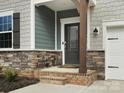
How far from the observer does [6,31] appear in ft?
24.6

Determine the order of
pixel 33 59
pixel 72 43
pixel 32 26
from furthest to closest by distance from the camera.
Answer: pixel 72 43, pixel 32 26, pixel 33 59

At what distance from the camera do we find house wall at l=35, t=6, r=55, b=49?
7.14 meters

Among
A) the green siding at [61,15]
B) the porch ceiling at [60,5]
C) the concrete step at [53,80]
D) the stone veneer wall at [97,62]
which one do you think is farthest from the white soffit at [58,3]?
the concrete step at [53,80]

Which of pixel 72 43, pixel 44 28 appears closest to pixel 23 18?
pixel 44 28

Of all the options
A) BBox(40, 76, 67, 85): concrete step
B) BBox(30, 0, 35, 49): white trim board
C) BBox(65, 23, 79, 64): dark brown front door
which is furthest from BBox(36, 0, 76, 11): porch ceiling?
BBox(40, 76, 67, 85): concrete step

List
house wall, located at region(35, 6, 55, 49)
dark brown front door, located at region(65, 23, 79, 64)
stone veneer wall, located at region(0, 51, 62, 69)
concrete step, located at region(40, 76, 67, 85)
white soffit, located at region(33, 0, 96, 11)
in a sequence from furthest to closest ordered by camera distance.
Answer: dark brown front door, located at region(65, 23, 79, 64) → house wall, located at region(35, 6, 55, 49) → white soffit, located at region(33, 0, 96, 11) → stone veneer wall, located at region(0, 51, 62, 69) → concrete step, located at region(40, 76, 67, 85)

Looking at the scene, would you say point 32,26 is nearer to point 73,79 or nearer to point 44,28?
point 44,28

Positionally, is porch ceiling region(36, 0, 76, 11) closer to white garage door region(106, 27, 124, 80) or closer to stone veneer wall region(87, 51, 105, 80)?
white garage door region(106, 27, 124, 80)

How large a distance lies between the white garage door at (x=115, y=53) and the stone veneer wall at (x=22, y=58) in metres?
2.46

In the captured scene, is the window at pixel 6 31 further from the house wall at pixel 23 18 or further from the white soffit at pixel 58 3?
the white soffit at pixel 58 3

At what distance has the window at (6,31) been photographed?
7.41 metres

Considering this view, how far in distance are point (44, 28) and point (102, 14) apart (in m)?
2.60

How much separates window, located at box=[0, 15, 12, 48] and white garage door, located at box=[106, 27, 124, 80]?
13.8 ft

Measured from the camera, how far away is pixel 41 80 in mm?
5867
